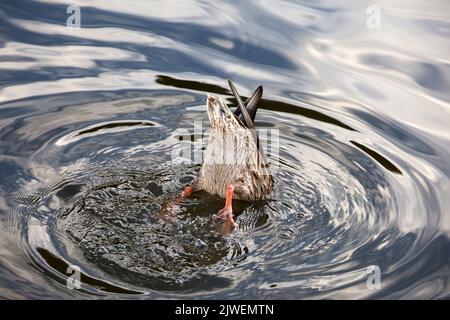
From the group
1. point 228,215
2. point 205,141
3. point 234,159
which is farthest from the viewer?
point 205,141

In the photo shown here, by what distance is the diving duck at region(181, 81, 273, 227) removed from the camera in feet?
19.8

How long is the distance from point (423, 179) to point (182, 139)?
2280 mm

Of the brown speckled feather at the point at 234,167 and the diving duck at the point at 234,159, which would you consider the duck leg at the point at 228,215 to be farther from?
the brown speckled feather at the point at 234,167

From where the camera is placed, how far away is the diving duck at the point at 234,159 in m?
6.05

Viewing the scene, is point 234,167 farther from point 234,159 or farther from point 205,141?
point 205,141

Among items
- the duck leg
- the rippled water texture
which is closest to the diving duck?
the duck leg

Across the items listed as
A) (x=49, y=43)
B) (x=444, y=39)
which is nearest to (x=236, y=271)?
(x=49, y=43)

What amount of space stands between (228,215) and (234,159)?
62cm

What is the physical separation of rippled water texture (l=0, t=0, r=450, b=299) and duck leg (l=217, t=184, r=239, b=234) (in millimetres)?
83

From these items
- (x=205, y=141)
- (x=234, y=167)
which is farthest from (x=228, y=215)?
(x=205, y=141)

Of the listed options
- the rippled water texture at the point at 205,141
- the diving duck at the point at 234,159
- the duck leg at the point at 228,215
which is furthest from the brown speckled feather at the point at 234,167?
the duck leg at the point at 228,215

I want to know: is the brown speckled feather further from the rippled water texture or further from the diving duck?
the rippled water texture

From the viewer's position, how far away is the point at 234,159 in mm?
6316

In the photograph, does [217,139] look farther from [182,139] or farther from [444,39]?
[444,39]
